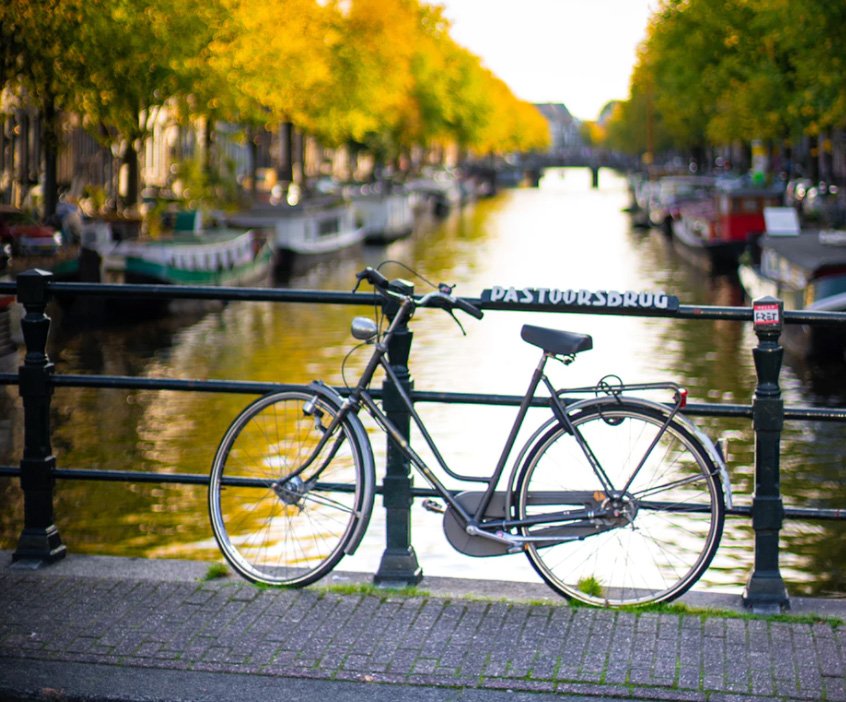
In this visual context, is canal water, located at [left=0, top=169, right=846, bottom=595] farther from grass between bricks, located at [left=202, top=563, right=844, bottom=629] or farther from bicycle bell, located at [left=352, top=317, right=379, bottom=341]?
bicycle bell, located at [left=352, top=317, right=379, bottom=341]

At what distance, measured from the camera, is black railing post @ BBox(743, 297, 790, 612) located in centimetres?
487

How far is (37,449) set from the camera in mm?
5570

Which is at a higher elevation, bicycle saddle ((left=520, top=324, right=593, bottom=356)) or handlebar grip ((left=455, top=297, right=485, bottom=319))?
handlebar grip ((left=455, top=297, right=485, bottom=319))

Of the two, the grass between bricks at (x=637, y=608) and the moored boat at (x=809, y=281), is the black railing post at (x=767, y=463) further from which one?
the moored boat at (x=809, y=281)

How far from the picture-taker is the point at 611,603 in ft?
16.0

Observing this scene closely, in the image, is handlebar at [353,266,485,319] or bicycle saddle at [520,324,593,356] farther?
handlebar at [353,266,485,319]

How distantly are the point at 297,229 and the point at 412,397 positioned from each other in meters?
32.8

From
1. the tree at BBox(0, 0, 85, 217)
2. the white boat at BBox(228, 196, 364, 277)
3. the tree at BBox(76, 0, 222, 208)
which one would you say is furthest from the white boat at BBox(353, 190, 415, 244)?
the tree at BBox(0, 0, 85, 217)

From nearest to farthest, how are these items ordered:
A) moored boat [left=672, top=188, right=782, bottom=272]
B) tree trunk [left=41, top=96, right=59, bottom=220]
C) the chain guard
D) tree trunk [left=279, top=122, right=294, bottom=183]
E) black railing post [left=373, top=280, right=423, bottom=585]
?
the chain guard < black railing post [left=373, top=280, right=423, bottom=585] < tree trunk [left=41, top=96, right=59, bottom=220] < moored boat [left=672, top=188, right=782, bottom=272] < tree trunk [left=279, top=122, right=294, bottom=183]

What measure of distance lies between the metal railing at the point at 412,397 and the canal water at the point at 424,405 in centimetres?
246

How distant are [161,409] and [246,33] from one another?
16419 mm

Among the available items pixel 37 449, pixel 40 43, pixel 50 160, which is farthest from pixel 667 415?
pixel 50 160

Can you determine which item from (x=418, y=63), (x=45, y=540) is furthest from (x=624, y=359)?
(x=418, y=63)


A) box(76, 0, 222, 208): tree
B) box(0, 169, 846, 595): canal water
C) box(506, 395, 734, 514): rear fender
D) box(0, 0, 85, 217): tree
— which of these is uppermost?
box(76, 0, 222, 208): tree
